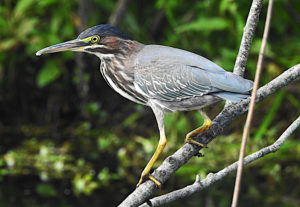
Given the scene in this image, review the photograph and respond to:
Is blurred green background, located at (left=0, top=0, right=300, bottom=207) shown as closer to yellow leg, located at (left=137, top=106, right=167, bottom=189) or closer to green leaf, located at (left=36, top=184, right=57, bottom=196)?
green leaf, located at (left=36, top=184, right=57, bottom=196)

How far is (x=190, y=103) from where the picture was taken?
2.50 m

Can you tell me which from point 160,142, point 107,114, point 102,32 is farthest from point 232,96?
→ point 107,114

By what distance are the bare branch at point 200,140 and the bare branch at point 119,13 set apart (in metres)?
2.89

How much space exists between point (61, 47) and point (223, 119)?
2.57 ft

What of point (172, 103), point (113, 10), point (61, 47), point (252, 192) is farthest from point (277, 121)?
point (61, 47)

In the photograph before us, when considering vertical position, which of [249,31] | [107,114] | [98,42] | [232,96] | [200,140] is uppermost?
[107,114]

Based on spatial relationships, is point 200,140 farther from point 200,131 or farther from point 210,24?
point 210,24

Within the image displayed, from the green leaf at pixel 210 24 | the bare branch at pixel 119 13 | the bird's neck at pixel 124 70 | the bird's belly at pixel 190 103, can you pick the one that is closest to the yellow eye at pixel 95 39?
the bird's neck at pixel 124 70

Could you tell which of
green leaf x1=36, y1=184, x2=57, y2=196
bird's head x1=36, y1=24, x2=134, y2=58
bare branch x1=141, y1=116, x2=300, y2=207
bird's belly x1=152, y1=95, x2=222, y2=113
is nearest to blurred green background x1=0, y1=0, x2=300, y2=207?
green leaf x1=36, y1=184, x2=57, y2=196

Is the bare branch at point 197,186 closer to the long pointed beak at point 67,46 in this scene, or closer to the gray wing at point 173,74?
the gray wing at point 173,74

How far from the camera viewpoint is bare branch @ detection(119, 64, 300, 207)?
199 centimetres

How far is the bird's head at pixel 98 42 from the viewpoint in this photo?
94.9 inches

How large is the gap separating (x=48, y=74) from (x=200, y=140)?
2.85 m

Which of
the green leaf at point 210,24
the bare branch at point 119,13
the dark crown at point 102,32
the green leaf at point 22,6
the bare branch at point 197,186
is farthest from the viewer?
the bare branch at point 119,13
